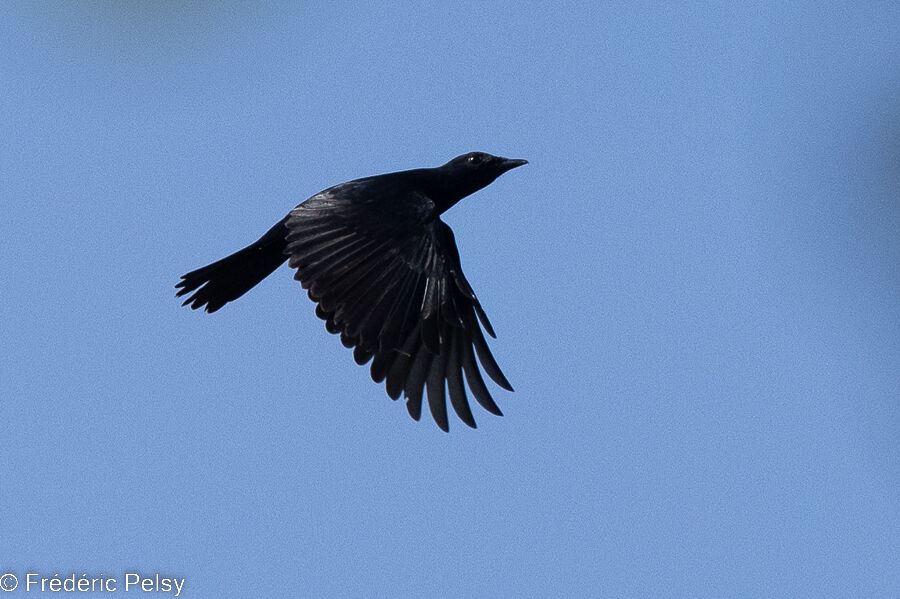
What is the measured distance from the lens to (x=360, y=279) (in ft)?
46.0

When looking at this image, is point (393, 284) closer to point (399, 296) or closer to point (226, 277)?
point (399, 296)

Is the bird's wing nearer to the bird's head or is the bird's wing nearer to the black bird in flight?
the black bird in flight

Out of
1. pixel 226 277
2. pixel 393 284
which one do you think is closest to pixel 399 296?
pixel 393 284

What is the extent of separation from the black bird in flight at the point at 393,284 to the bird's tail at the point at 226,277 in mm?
20

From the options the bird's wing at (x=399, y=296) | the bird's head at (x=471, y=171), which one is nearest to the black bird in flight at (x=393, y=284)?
the bird's wing at (x=399, y=296)

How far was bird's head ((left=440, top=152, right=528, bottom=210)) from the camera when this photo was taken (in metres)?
15.6

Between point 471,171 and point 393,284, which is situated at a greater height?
point 471,171

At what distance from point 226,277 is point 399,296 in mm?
1836

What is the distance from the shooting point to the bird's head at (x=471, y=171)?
15555 mm

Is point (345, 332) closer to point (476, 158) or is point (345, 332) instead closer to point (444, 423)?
point (444, 423)

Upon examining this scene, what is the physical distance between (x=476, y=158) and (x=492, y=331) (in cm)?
176

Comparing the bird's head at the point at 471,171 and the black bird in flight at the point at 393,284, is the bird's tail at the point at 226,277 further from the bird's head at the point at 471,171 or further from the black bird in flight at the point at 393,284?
the bird's head at the point at 471,171

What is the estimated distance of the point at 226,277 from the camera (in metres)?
15.2

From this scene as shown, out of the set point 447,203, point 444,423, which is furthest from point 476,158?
point 444,423
